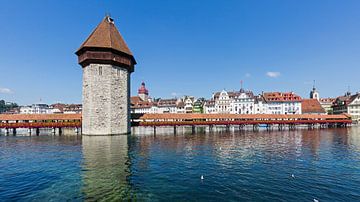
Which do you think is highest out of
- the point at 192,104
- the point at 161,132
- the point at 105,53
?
the point at 105,53

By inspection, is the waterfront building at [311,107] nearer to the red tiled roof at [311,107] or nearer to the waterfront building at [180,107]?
the red tiled roof at [311,107]

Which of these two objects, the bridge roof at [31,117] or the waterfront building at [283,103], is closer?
the bridge roof at [31,117]

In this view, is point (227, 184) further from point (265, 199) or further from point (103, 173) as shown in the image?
point (103, 173)

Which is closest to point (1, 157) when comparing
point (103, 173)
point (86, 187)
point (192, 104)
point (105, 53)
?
point (103, 173)

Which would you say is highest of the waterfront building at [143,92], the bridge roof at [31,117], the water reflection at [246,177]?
the waterfront building at [143,92]

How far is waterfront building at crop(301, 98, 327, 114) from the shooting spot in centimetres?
7612

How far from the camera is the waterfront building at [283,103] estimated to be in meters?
75.9

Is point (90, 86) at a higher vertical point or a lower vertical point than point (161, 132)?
higher

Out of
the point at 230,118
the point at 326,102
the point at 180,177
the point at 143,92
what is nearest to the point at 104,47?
the point at 180,177

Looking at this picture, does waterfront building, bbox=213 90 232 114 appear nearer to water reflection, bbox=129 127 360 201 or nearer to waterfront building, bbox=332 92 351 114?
waterfront building, bbox=332 92 351 114

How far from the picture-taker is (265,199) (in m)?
8.72

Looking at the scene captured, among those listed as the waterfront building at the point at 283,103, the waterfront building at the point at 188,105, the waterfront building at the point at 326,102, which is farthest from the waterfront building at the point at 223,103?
the waterfront building at the point at 326,102

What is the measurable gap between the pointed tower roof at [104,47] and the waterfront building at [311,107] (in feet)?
233

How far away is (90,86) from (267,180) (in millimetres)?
29738
